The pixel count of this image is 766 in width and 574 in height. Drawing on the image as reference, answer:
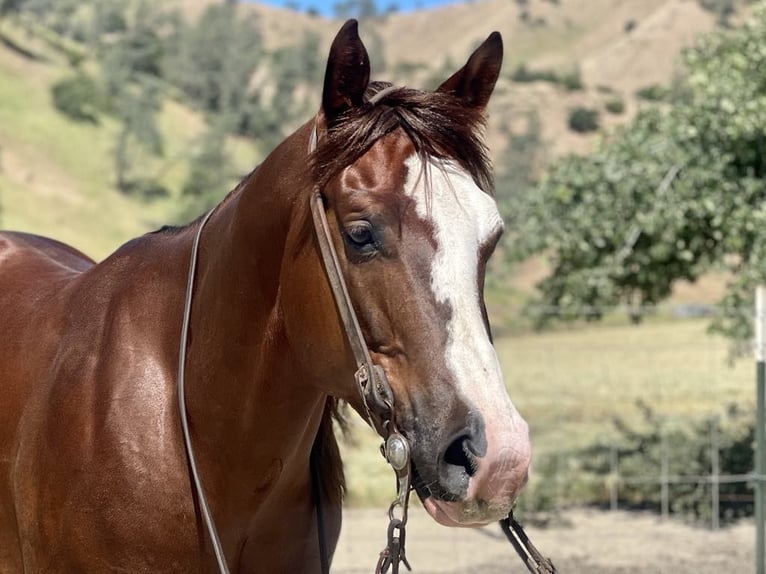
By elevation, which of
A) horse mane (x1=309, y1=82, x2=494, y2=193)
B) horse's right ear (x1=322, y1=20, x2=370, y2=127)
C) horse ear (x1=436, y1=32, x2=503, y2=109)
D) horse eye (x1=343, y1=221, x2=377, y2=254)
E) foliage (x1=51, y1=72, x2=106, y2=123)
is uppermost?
foliage (x1=51, y1=72, x2=106, y2=123)

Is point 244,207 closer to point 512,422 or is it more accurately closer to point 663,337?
point 512,422

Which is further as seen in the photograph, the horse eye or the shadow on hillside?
the shadow on hillside

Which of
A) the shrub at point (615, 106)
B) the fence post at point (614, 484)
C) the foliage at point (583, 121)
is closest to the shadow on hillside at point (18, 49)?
the foliage at point (583, 121)

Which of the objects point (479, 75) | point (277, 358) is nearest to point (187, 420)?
point (277, 358)

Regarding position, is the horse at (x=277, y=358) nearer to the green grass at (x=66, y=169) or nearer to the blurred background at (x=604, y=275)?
the blurred background at (x=604, y=275)

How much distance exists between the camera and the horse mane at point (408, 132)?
1771mm

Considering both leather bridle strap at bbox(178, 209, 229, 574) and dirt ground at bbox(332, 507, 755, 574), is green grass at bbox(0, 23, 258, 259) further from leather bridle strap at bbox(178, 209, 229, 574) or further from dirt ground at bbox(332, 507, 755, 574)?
leather bridle strap at bbox(178, 209, 229, 574)

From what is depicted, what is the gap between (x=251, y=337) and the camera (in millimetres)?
2033

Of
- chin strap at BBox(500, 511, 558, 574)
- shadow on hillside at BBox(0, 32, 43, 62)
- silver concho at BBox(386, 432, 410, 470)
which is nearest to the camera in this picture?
silver concho at BBox(386, 432, 410, 470)

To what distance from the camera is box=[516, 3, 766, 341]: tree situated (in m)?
7.43

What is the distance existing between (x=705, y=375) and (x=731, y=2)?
80440 mm

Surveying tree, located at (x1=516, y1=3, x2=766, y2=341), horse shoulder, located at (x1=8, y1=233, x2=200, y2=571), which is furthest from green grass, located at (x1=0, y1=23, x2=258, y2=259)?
horse shoulder, located at (x1=8, y1=233, x2=200, y2=571)

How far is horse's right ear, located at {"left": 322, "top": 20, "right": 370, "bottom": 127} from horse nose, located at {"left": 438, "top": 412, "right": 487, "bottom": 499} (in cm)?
69

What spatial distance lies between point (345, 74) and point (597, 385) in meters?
15.1
